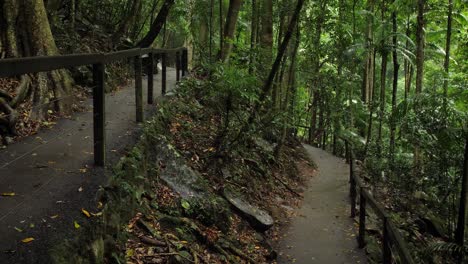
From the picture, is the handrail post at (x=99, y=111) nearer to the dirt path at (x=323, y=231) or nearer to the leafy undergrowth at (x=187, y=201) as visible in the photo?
the leafy undergrowth at (x=187, y=201)

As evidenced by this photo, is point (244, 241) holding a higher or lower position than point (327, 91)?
lower

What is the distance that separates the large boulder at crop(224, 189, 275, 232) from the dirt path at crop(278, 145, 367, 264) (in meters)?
0.55

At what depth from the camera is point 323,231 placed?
31.6 feet

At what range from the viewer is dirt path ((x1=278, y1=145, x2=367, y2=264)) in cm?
807

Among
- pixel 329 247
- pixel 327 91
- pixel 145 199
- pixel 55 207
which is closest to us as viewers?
pixel 55 207

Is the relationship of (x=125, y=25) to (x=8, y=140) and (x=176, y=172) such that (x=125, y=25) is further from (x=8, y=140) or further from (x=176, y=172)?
(x=8, y=140)

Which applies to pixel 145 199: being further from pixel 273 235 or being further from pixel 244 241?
pixel 273 235

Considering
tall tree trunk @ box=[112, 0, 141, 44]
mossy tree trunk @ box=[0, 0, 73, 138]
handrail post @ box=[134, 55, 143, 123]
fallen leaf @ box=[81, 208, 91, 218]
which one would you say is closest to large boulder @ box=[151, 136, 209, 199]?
handrail post @ box=[134, 55, 143, 123]

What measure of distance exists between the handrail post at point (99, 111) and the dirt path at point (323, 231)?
13.8 feet

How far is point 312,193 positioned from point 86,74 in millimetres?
7595

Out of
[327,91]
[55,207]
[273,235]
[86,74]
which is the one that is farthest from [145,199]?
[327,91]

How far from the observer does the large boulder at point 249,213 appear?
8.45 metres

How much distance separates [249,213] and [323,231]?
82.8 inches

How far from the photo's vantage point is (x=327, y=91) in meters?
21.5
